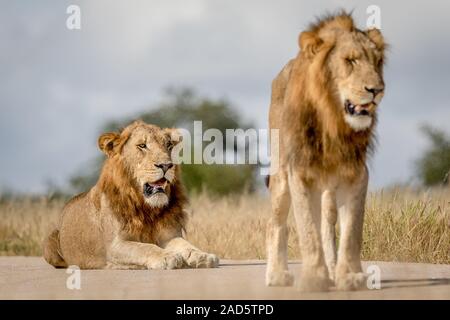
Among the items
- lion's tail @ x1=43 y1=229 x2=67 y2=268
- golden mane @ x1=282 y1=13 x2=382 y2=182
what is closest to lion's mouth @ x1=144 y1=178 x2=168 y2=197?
lion's tail @ x1=43 y1=229 x2=67 y2=268

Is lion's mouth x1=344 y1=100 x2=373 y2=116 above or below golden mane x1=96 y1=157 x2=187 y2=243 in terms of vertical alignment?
above

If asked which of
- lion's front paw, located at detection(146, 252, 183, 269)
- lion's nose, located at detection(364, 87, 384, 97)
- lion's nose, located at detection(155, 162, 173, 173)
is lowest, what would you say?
lion's front paw, located at detection(146, 252, 183, 269)

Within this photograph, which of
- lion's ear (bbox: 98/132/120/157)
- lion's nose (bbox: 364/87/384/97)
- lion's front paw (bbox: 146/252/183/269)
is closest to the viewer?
lion's nose (bbox: 364/87/384/97)

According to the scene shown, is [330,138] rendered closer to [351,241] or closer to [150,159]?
[351,241]

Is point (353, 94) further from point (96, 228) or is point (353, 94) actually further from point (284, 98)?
point (96, 228)

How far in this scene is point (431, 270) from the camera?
8.02 meters

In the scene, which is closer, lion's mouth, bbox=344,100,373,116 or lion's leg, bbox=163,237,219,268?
lion's mouth, bbox=344,100,373,116

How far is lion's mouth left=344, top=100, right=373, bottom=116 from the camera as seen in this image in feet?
20.5

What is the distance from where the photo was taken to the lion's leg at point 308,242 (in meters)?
6.31

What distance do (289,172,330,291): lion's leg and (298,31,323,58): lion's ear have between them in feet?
2.63

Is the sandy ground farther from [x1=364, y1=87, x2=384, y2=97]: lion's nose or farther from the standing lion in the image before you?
[x1=364, y1=87, x2=384, y2=97]: lion's nose

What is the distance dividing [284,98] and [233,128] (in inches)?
1042
